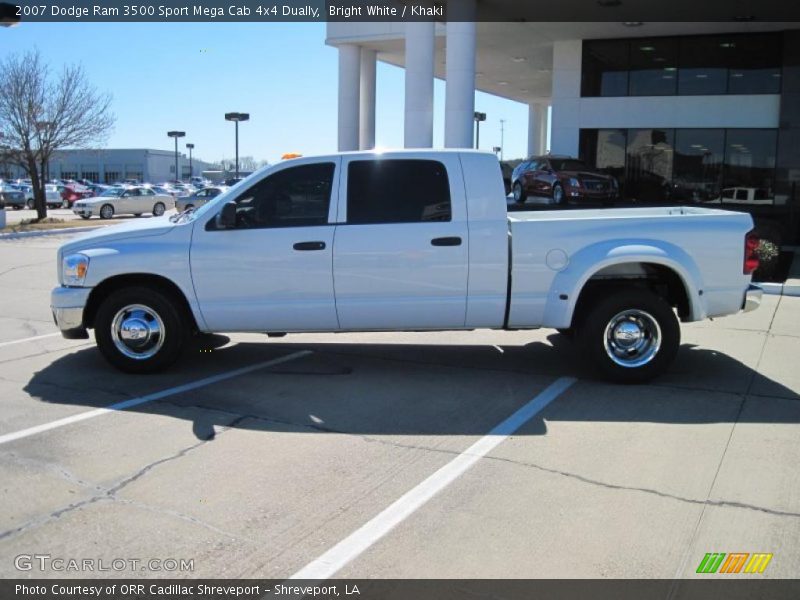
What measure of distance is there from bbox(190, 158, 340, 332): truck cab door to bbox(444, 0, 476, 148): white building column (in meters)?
16.8

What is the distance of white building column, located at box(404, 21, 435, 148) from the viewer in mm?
24016

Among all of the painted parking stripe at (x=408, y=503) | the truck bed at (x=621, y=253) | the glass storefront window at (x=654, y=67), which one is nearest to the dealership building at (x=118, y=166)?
the glass storefront window at (x=654, y=67)

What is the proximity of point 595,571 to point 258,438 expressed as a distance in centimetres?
271

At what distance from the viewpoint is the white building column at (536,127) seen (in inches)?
2132

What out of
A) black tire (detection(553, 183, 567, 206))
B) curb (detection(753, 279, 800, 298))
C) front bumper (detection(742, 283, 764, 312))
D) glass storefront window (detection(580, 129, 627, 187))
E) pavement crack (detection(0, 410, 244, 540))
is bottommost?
pavement crack (detection(0, 410, 244, 540))

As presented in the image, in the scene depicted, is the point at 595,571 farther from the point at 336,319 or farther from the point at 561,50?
the point at 561,50

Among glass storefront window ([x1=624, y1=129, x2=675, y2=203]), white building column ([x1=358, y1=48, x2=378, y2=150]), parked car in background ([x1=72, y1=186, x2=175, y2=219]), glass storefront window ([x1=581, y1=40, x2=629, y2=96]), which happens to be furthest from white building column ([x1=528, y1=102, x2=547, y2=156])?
glass storefront window ([x1=624, y1=129, x2=675, y2=203])

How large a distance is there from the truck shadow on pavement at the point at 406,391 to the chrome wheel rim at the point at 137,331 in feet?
0.87

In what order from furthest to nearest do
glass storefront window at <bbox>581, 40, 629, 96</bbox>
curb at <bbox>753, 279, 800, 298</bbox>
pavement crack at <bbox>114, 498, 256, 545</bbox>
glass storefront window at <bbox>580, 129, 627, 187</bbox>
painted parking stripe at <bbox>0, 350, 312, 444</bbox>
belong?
glass storefront window at <bbox>580, 129, 627, 187</bbox> < glass storefront window at <bbox>581, 40, 629, 96</bbox> < curb at <bbox>753, 279, 800, 298</bbox> < painted parking stripe at <bbox>0, 350, 312, 444</bbox> < pavement crack at <bbox>114, 498, 256, 545</bbox>

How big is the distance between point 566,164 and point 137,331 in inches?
726

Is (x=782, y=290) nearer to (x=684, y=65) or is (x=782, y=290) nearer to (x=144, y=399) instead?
(x=144, y=399)

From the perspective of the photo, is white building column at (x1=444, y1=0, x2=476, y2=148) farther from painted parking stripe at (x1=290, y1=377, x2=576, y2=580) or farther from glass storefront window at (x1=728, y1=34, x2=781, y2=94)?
painted parking stripe at (x1=290, y1=377, x2=576, y2=580)

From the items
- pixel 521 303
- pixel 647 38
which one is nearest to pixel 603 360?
pixel 521 303

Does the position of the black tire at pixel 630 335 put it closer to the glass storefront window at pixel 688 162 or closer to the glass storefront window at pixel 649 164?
the glass storefront window at pixel 688 162
